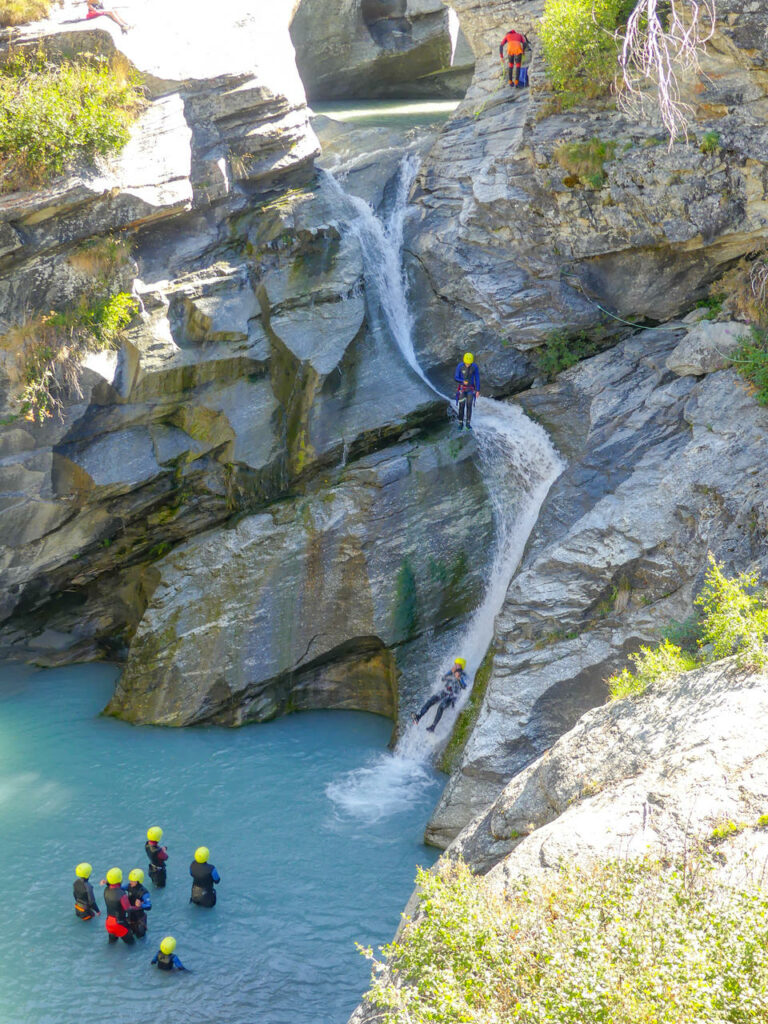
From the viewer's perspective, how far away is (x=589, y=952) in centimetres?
550

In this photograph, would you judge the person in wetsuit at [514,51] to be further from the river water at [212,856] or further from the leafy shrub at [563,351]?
the river water at [212,856]

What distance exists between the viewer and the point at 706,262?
16.1 meters

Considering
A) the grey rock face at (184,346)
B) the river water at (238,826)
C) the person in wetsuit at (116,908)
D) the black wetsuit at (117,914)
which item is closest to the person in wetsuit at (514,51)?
the river water at (238,826)

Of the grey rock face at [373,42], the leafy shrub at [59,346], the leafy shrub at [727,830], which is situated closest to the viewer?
the leafy shrub at [727,830]

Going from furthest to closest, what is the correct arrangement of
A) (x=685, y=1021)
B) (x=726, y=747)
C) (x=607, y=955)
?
(x=726, y=747) → (x=607, y=955) → (x=685, y=1021)

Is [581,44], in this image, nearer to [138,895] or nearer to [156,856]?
[156,856]

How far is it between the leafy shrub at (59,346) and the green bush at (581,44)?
9196 mm

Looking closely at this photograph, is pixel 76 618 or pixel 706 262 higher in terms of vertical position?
pixel 706 262

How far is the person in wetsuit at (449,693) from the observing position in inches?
582

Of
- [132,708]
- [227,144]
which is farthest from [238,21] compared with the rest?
[132,708]

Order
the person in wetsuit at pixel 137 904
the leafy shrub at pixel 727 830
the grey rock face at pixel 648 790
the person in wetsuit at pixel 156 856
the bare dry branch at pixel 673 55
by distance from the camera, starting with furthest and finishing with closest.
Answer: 1. the bare dry branch at pixel 673 55
2. the person in wetsuit at pixel 156 856
3. the person in wetsuit at pixel 137 904
4. the grey rock face at pixel 648 790
5. the leafy shrub at pixel 727 830

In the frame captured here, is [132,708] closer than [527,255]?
Yes

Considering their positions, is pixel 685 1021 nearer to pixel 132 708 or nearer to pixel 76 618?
pixel 132 708

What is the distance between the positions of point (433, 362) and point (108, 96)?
7999mm
